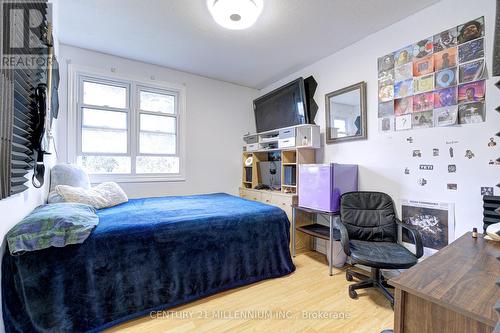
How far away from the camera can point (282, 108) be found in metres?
3.37

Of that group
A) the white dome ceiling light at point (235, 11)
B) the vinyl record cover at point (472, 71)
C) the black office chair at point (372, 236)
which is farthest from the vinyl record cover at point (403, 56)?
the white dome ceiling light at point (235, 11)

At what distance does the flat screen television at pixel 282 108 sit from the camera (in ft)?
9.95

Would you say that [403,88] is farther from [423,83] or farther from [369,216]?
[369,216]

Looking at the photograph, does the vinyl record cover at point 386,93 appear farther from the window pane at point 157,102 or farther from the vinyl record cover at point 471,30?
the window pane at point 157,102

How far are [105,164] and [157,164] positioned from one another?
26.3 inches

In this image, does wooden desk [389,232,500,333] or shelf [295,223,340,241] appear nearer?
wooden desk [389,232,500,333]

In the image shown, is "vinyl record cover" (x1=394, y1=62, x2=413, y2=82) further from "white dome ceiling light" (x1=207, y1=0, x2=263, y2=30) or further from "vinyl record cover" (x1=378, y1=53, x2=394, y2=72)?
"white dome ceiling light" (x1=207, y1=0, x2=263, y2=30)

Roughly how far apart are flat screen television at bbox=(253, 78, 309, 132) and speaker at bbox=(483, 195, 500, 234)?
192 cm

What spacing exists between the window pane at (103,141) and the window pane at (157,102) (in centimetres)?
51

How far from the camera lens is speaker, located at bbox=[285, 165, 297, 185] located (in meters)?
3.00

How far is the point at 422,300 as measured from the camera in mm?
822

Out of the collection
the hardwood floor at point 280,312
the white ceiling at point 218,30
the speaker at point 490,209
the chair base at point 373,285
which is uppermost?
the white ceiling at point 218,30

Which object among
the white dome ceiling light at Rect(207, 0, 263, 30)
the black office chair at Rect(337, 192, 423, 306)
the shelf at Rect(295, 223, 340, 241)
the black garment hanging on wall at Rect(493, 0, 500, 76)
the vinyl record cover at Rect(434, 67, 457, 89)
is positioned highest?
the white dome ceiling light at Rect(207, 0, 263, 30)

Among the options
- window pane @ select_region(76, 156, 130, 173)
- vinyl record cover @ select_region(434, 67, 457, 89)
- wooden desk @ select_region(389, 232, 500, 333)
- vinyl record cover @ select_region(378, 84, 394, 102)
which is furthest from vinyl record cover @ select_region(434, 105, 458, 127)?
window pane @ select_region(76, 156, 130, 173)
